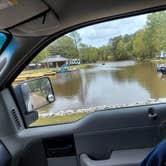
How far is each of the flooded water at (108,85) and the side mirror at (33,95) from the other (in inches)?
3.2

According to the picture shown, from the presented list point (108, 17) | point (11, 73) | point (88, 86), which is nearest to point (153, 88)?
point (88, 86)

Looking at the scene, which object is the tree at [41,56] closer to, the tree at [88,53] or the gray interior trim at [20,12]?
the tree at [88,53]

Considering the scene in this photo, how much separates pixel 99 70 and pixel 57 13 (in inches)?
24.1

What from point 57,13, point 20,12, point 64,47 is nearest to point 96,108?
point 64,47

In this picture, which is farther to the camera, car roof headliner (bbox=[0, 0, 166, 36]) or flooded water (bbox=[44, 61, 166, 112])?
flooded water (bbox=[44, 61, 166, 112])

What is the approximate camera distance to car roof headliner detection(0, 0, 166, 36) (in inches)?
69.2

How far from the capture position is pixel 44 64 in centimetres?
231

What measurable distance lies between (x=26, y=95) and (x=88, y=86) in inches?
19.1

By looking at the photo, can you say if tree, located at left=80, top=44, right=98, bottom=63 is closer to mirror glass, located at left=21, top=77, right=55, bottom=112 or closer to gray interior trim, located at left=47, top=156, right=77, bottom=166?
mirror glass, located at left=21, top=77, right=55, bottom=112

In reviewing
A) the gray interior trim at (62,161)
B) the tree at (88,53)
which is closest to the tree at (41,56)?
the tree at (88,53)

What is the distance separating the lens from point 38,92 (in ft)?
7.36

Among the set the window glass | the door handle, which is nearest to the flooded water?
the window glass

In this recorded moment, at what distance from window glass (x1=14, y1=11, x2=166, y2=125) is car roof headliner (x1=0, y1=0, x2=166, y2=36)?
184mm

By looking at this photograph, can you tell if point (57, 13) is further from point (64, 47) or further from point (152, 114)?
point (152, 114)
